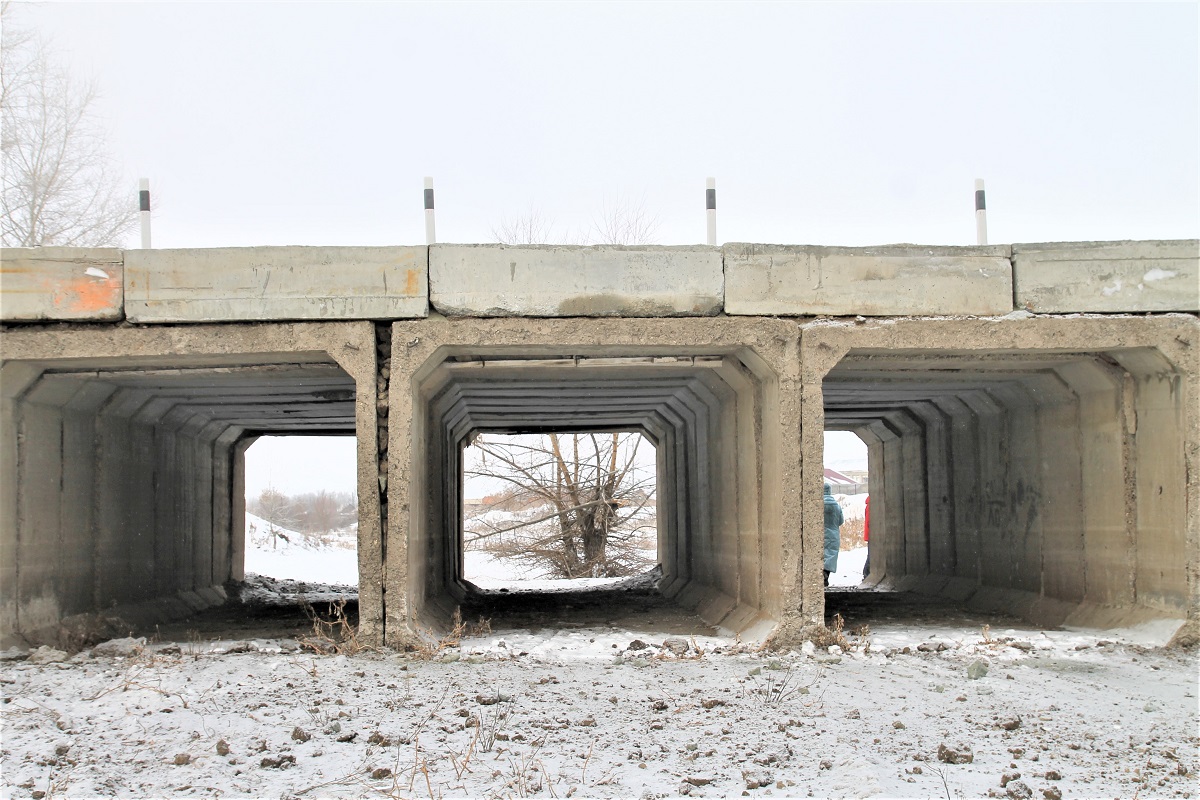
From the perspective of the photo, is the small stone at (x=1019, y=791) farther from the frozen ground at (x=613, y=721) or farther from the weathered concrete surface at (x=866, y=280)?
the weathered concrete surface at (x=866, y=280)

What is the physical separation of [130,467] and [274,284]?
11.6ft

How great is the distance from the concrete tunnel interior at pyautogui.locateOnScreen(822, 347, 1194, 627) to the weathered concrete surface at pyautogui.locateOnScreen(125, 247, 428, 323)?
10.3 ft

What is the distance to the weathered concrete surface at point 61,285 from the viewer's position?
6.86m

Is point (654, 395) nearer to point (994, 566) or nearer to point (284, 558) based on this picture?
point (994, 566)

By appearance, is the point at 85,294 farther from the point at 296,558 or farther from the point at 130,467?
the point at 296,558

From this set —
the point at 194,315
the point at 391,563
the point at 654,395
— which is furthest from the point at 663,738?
the point at 654,395

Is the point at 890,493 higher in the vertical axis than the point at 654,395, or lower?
lower

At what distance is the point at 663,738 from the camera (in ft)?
15.5

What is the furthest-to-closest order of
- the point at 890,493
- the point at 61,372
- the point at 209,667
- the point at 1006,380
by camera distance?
the point at 890,493 < the point at 1006,380 < the point at 61,372 < the point at 209,667

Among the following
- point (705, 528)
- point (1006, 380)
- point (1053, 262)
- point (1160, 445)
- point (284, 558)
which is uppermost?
point (1053, 262)

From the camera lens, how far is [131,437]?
373 inches

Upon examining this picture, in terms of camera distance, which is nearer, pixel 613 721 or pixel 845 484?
pixel 613 721

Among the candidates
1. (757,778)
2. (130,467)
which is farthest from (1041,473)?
(130,467)

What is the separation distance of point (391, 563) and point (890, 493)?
7.73 metres
